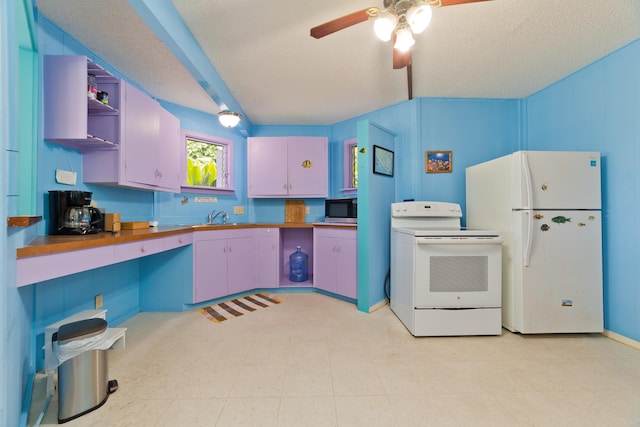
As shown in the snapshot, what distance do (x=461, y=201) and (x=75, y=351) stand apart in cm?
360

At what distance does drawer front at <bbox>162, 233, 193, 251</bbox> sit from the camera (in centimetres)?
216

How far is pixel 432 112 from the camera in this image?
3018 millimetres

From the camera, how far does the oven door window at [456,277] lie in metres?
2.09

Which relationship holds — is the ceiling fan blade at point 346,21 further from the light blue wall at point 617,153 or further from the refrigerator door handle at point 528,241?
the light blue wall at point 617,153

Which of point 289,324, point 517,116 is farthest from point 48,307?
point 517,116

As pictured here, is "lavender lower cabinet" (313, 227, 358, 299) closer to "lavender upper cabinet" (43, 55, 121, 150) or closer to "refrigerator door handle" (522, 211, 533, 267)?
"refrigerator door handle" (522, 211, 533, 267)

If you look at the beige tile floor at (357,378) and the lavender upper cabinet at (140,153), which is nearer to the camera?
the beige tile floor at (357,378)

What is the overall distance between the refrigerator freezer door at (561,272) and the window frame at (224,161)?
3.44m

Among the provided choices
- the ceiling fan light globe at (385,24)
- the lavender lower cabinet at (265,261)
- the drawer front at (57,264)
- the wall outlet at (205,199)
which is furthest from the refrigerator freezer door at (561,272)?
the wall outlet at (205,199)

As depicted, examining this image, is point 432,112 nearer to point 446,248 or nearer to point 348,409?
point 446,248

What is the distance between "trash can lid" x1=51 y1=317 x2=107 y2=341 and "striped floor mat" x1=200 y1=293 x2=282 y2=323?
118 cm

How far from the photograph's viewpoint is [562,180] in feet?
6.91

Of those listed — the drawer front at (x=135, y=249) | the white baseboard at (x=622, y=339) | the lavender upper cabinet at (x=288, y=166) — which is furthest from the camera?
the lavender upper cabinet at (x=288, y=166)

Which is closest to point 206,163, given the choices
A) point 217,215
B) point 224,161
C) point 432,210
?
point 224,161
